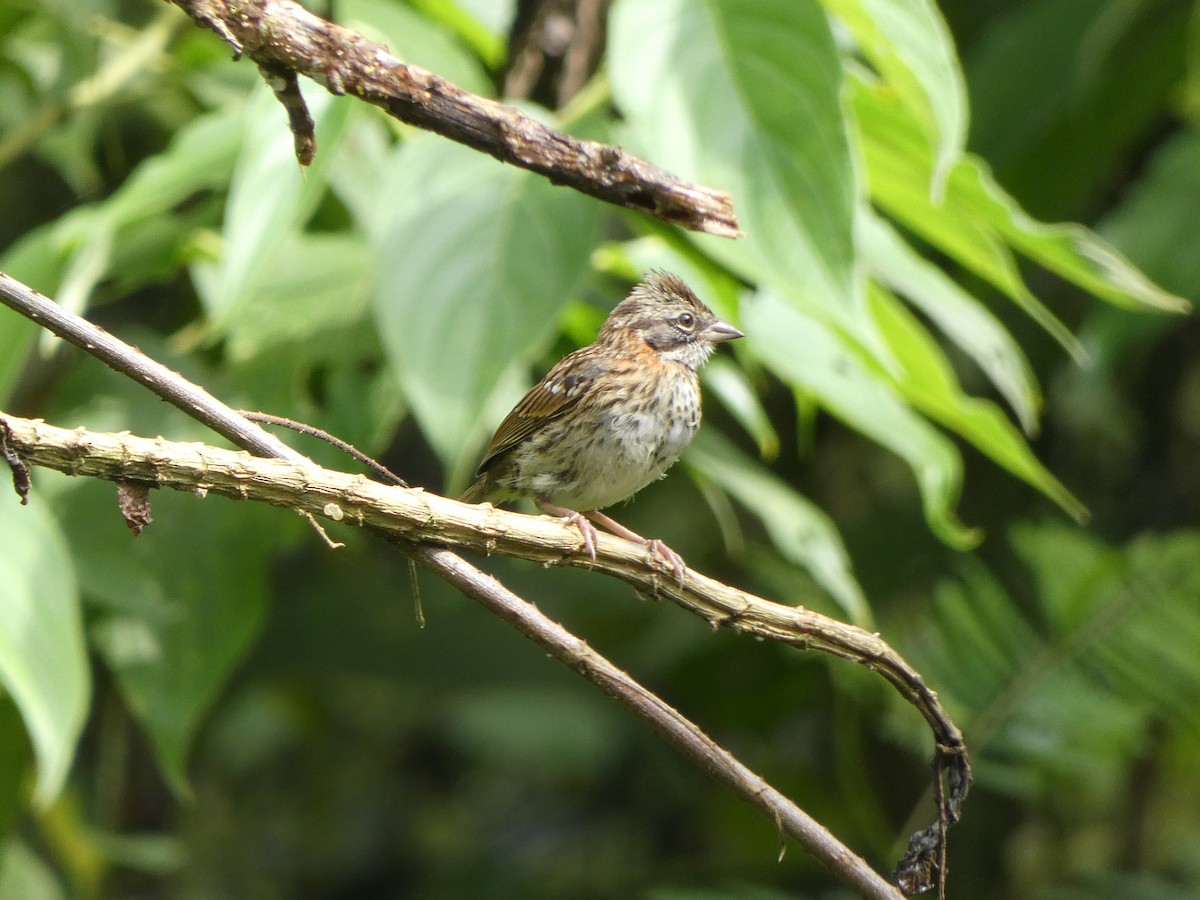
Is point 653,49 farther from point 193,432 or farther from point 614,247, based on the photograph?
point 193,432

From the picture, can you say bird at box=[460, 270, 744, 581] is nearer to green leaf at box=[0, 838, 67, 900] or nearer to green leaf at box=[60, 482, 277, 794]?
green leaf at box=[60, 482, 277, 794]

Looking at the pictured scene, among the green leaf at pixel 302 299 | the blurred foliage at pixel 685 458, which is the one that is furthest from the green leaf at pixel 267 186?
the green leaf at pixel 302 299

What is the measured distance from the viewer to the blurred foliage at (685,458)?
3.00m

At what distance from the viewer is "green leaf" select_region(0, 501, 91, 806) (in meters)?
2.61

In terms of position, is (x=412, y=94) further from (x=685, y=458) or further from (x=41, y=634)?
(x=685, y=458)

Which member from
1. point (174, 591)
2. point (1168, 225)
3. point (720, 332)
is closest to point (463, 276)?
point (720, 332)

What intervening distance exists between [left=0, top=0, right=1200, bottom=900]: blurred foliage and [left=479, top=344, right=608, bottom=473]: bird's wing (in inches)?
3.9

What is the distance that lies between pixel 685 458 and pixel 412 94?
1921 mm

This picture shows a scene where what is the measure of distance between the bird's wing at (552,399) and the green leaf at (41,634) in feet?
4.42

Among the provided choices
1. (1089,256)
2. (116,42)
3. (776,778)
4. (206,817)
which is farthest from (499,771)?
(1089,256)

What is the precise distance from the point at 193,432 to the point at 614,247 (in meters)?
1.26

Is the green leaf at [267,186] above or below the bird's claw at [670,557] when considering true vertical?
above

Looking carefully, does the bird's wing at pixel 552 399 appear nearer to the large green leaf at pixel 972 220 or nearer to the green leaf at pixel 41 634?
the large green leaf at pixel 972 220

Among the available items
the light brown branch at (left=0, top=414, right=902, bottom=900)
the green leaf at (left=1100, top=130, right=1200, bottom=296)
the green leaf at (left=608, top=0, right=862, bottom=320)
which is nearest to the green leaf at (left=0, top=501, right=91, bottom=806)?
the light brown branch at (left=0, top=414, right=902, bottom=900)
